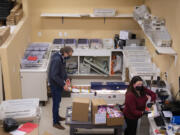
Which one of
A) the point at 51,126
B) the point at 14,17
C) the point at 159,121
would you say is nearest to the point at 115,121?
the point at 159,121

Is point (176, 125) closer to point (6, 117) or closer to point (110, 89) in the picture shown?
point (110, 89)

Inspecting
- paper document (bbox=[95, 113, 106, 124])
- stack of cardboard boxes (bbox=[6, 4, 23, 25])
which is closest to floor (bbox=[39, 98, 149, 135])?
paper document (bbox=[95, 113, 106, 124])

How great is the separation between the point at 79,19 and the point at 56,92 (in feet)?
9.61

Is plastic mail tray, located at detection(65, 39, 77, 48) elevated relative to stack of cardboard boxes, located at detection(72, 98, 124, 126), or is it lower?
elevated

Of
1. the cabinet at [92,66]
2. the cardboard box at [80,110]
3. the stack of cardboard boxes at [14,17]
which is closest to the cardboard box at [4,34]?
the stack of cardboard boxes at [14,17]

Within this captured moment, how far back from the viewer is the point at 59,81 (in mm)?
4746

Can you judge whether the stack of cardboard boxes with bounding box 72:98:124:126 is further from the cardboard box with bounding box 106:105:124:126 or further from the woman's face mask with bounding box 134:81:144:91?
the woman's face mask with bounding box 134:81:144:91

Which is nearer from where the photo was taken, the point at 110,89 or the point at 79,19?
the point at 110,89

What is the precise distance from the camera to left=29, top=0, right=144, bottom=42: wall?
7141 millimetres

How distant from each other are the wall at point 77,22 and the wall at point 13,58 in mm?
808

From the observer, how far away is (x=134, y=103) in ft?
13.1

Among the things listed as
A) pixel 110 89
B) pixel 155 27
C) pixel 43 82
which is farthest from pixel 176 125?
pixel 43 82

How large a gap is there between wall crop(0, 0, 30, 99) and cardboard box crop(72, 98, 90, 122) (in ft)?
5.35

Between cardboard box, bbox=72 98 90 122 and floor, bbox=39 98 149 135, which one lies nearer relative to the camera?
cardboard box, bbox=72 98 90 122
